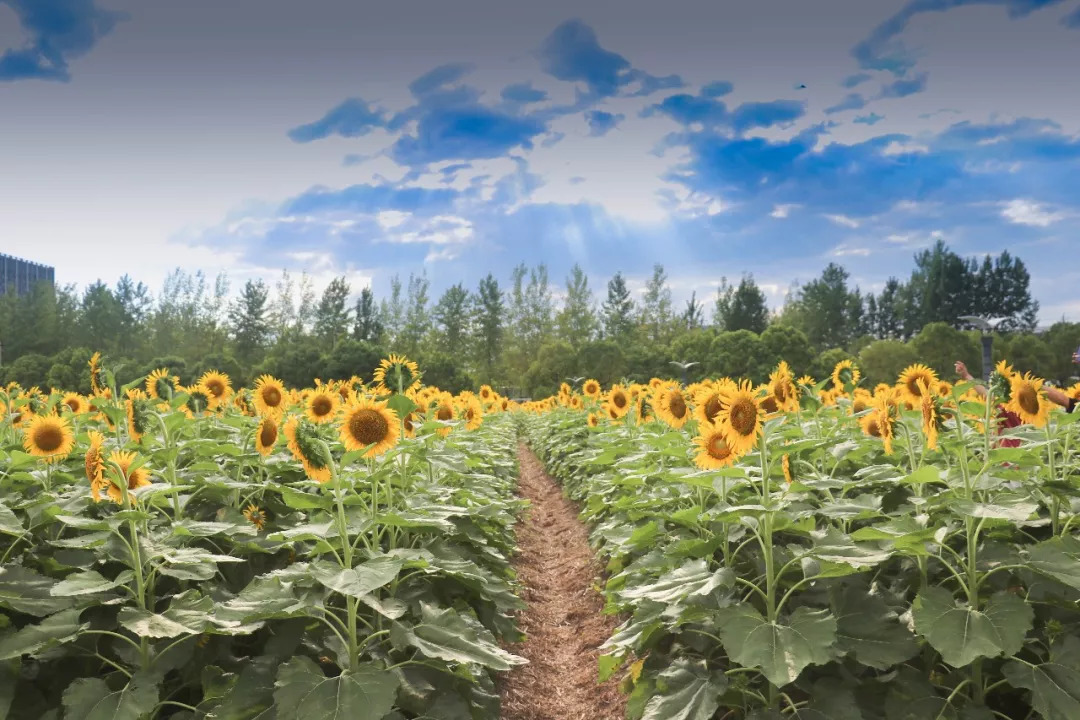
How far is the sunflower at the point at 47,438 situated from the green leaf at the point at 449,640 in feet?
7.13

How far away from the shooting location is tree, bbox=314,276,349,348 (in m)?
61.2

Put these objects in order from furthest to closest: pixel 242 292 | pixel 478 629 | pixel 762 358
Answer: pixel 242 292 < pixel 762 358 < pixel 478 629

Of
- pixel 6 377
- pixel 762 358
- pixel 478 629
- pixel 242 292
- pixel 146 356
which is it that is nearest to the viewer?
pixel 478 629

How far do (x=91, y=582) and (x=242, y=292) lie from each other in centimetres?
6282

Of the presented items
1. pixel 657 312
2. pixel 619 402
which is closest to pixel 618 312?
pixel 657 312

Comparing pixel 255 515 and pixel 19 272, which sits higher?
pixel 19 272

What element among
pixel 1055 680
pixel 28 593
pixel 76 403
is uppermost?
pixel 76 403

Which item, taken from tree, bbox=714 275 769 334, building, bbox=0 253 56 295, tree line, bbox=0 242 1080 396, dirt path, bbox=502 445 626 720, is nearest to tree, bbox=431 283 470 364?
tree line, bbox=0 242 1080 396

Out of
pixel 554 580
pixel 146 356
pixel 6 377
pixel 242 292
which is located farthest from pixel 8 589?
pixel 242 292

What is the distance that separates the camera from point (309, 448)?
9.73 ft

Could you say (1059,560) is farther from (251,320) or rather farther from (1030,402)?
(251,320)

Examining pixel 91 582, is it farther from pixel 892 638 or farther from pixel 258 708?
pixel 892 638

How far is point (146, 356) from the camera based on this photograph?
53.6m

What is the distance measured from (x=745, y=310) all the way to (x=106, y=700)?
69.5 metres
